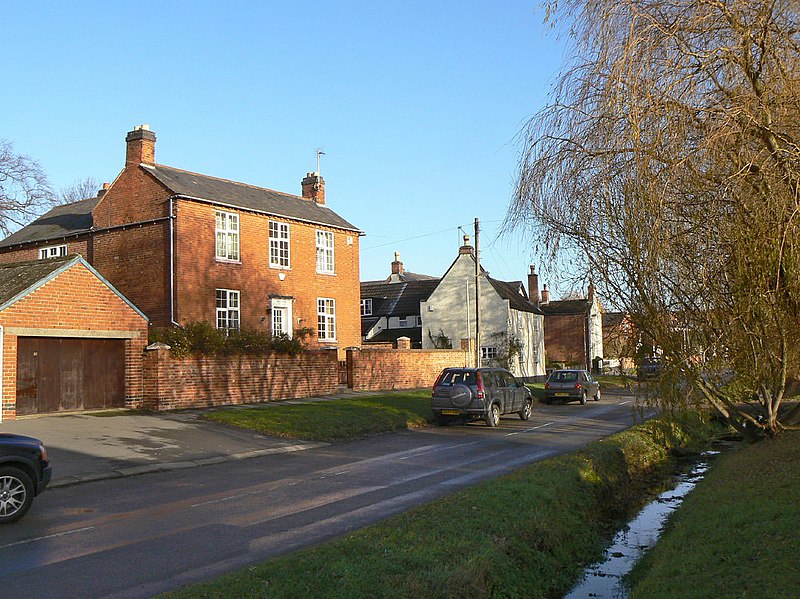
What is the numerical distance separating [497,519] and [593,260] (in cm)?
486

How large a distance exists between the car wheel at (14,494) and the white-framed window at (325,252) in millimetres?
26720

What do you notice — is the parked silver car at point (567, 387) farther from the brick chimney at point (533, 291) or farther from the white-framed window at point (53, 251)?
Result: the brick chimney at point (533, 291)

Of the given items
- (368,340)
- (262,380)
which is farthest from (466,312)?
(262,380)

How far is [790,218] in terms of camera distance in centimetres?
1010

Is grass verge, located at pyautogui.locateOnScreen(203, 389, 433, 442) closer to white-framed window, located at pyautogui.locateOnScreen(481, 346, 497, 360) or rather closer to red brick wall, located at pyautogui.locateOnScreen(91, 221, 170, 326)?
red brick wall, located at pyautogui.locateOnScreen(91, 221, 170, 326)

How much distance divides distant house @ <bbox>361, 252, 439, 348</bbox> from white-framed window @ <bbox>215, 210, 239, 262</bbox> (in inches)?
934

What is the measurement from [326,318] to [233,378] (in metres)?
11.9

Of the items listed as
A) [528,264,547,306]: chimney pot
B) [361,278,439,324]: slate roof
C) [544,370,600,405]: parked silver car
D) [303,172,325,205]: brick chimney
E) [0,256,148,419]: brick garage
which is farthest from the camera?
[528,264,547,306]: chimney pot

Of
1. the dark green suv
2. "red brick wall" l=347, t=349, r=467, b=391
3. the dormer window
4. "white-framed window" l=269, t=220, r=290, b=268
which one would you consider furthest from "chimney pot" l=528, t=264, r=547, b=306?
the dark green suv

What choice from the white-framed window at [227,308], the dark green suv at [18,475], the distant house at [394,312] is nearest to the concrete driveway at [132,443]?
the dark green suv at [18,475]

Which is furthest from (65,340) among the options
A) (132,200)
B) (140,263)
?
(132,200)

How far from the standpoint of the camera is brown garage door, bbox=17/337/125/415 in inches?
814

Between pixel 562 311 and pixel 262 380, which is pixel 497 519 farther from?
pixel 562 311

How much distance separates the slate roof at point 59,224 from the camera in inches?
1369
